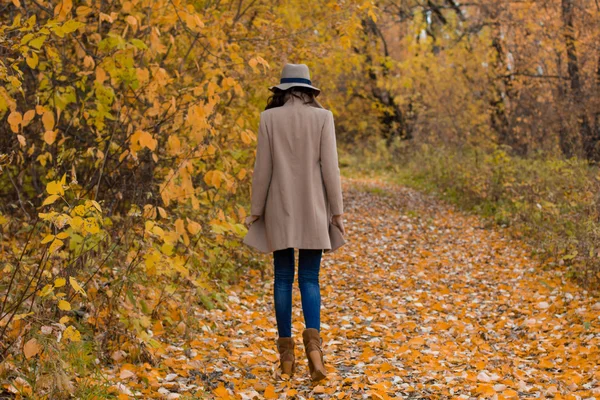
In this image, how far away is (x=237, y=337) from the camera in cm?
582

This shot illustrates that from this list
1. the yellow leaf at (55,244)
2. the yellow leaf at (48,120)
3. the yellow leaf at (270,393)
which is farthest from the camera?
the yellow leaf at (270,393)

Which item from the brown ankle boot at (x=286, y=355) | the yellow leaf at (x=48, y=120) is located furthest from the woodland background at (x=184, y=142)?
the brown ankle boot at (x=286, y=355)

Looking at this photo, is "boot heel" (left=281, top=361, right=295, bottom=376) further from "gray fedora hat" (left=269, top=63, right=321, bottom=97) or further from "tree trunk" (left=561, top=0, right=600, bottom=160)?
"tree trunk" (left=561, top=0, right=600, bottom=160)

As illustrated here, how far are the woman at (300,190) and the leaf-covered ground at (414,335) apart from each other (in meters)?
0.66

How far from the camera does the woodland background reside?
163 inches

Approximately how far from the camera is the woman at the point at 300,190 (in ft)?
14.6

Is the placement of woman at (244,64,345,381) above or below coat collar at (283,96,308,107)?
below

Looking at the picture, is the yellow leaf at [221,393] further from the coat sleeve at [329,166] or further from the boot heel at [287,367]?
the coat sleeve at [329,166]

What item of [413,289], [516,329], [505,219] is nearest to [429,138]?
[505,219]

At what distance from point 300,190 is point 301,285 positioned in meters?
0.65

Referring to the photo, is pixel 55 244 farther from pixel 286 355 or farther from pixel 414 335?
pixel 414 335

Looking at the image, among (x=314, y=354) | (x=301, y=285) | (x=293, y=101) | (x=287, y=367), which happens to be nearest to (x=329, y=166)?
(x=293, y=101)

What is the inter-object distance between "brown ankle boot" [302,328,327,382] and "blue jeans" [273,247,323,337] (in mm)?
81

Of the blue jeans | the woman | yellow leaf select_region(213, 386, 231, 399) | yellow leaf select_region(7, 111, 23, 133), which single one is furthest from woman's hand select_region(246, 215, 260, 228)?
yellow leaf select_region(7, 111, 23, 133)
